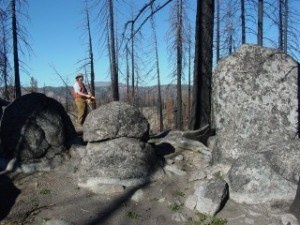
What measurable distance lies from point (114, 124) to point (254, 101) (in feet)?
9.14

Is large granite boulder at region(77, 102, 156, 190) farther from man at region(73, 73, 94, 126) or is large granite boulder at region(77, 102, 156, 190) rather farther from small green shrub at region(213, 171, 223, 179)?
man at region(73, 73, 94, 126)

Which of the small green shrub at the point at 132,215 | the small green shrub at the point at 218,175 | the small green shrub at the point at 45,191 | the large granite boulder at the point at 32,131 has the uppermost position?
the large granite boulder at the point at 32,131

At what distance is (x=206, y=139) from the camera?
445 inches

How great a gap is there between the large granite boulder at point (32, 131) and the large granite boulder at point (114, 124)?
0.82 metres

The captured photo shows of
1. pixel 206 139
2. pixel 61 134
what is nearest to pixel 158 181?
pixel 61 134

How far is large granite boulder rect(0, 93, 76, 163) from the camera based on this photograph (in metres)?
8.91

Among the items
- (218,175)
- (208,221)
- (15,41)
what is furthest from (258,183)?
(15,41)

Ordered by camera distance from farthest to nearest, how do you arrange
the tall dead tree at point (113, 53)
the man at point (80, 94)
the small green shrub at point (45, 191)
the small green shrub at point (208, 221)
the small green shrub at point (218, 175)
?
1. the tall dead tree at point (113, 53)
2. the man at point (80, 94)
3. the small green shrub at point (218, 175)
4. the small green shrub at point (45, 191)
5. the small green shrub at point (208, 221)

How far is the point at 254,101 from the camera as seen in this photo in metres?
8.45

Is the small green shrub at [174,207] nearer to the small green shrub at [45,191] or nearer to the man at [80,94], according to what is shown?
the small green shrub at [45,191]

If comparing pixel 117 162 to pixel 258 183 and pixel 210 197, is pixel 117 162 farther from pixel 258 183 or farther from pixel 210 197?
pixel 258 183

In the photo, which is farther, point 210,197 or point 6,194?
point 6,194

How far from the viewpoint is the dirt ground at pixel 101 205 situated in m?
6.84

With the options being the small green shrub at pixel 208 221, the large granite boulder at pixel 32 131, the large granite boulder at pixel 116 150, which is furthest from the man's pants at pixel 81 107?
the small green shrub at pixel 208 221
